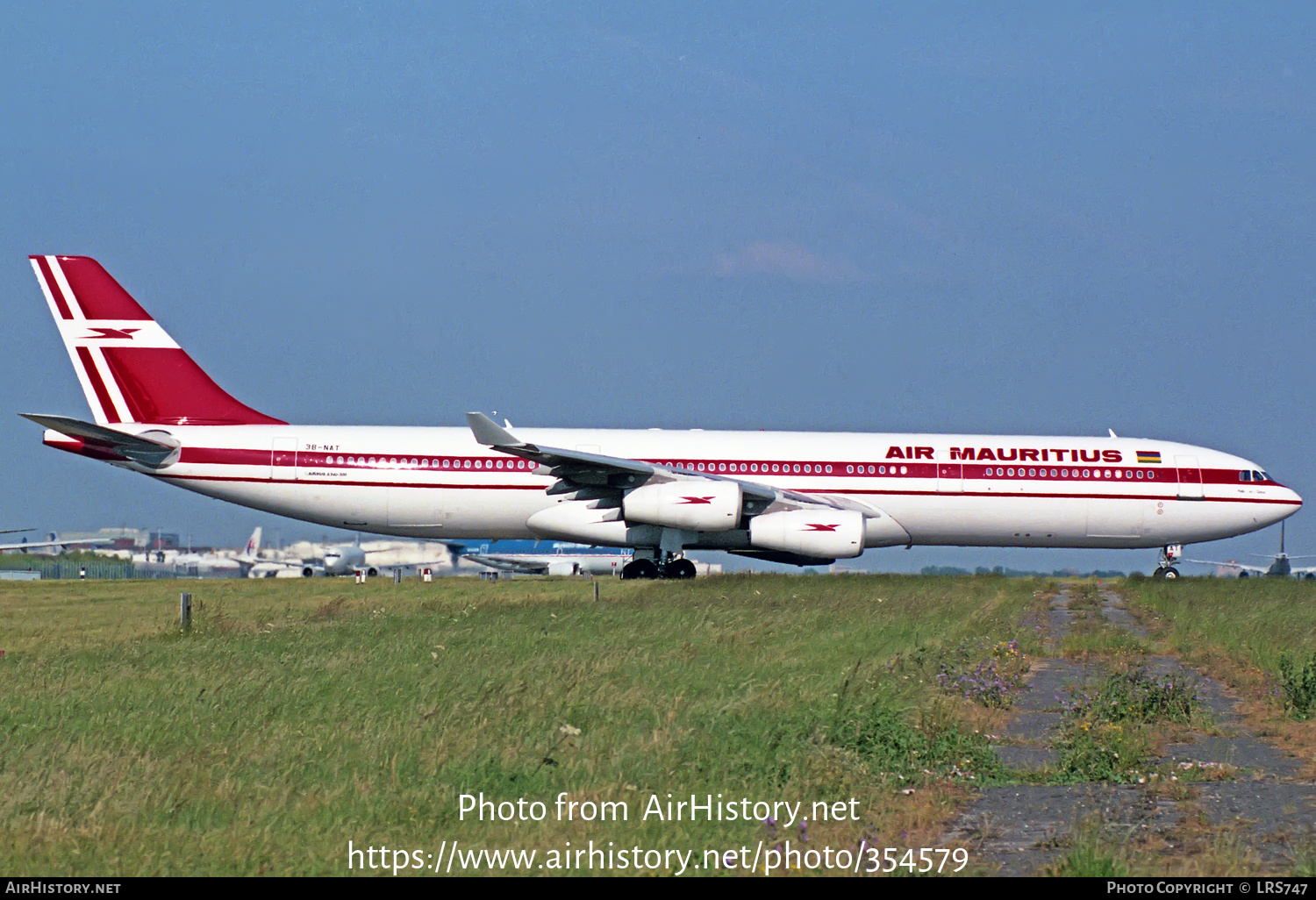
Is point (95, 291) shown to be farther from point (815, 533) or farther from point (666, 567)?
point (815, 533)

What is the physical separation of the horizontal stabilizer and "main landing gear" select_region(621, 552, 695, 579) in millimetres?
10589

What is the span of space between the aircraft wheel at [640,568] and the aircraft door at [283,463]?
777 centimetres

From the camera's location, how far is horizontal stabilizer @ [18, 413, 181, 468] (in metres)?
29.0

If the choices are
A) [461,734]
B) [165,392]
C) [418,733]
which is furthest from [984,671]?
[165,392]

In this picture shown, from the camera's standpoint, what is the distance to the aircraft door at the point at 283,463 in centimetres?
3023

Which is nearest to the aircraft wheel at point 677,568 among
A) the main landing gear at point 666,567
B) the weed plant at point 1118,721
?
the main landing gear at point 666,567

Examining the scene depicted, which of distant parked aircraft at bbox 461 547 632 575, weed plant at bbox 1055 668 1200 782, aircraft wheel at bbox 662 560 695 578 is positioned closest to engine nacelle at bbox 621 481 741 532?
aircraft wheel at bbox 662 560 695 578

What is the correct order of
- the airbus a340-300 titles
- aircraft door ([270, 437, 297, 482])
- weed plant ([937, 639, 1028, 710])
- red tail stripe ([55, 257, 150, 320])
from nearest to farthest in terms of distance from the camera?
weed plant ([937, 639, 1028, 710]) < the airbus a340-300 titles < aircraft door ([270, 437, 297, 482]) < red tail stripe ([55, 257, 150, 320])

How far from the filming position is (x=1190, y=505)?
1220 inches

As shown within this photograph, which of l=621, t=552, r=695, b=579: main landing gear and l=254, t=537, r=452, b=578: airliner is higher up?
l=254, t=537, r=452, b=578: airliner

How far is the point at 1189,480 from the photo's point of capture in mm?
31062

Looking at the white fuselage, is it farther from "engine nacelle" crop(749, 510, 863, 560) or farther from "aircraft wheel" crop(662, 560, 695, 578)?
"engine nacelle" crop(749, 510, 863, 560)

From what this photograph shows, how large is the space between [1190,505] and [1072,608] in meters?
8.62

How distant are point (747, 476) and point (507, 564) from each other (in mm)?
49683
